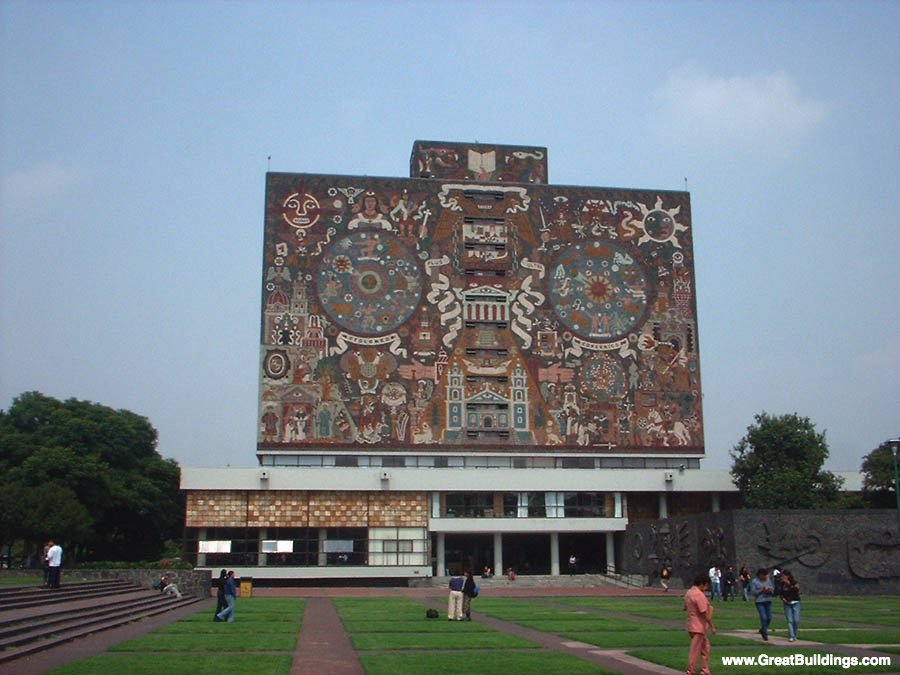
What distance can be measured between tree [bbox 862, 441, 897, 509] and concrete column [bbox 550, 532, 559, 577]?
17772 mm

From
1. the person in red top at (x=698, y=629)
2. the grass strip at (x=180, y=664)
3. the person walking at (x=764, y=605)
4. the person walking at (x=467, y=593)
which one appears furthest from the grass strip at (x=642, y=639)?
the grass strip at (x=180, y=664)

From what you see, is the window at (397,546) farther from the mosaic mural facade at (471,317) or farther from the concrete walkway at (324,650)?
the concrete walkway at (324,650)

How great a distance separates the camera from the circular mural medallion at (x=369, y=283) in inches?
2208

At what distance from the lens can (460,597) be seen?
2422 cm

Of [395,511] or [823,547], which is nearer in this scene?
[823,547]

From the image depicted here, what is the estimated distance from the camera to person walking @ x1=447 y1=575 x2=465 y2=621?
24.0m

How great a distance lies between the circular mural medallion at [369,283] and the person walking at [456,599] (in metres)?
32.7

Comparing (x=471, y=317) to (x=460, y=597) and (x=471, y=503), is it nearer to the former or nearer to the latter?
(x=471, y=503)

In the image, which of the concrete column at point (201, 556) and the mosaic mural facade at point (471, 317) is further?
the mosaic mural facade at point (471, 317)

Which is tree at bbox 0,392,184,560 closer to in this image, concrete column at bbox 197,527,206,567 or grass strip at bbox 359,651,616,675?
concrete column at bbox 197,527,206,567

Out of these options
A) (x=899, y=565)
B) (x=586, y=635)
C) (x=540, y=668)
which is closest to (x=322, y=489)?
(x=899, y=565)

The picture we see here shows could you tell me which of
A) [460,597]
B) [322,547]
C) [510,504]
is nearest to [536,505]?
[510,504]

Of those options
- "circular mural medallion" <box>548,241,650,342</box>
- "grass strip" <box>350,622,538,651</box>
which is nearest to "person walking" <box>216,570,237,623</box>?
"grass strip" <box>350,622,538,651</box>

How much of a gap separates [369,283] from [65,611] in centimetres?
3586
